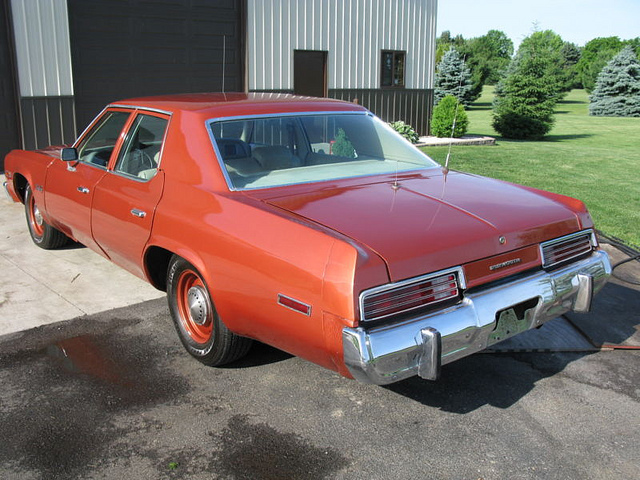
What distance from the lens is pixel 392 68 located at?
55.5 ft

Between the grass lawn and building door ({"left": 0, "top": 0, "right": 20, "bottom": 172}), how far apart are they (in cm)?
830

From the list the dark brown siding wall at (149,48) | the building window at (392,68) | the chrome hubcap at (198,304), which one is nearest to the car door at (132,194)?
the chrome hubcap at (198,304)

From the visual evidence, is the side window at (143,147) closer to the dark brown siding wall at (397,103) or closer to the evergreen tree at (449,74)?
the dark brown siding wall at (397,103)

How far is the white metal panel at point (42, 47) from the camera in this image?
1088cm

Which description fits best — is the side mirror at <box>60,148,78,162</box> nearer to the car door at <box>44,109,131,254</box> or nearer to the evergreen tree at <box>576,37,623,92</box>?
the car door at <box>44,109,131,254</box>

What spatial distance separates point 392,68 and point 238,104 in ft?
43.9

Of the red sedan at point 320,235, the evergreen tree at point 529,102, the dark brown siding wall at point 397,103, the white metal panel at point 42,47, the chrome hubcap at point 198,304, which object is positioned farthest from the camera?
the evergreen tree at point 529,102

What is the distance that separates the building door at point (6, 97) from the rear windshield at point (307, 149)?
336 inches

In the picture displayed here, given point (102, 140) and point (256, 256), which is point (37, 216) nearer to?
point (102, 140)

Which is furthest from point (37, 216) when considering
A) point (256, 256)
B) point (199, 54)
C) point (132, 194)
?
point (199, 54)

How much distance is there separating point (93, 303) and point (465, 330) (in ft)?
10.7

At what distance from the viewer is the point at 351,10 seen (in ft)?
50.8

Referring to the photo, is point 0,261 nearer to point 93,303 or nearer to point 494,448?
point 93,303

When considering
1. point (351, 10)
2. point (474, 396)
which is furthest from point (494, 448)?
point (351, 10)
